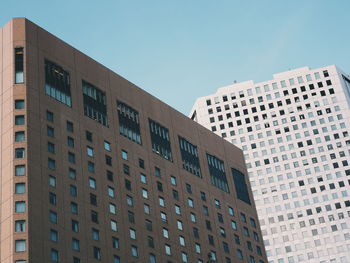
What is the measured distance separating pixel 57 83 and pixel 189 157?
26.6m

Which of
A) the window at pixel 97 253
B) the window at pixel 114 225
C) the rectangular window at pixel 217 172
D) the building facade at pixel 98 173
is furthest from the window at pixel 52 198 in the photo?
the rectangular window at pixel 217 172

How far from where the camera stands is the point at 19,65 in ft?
291

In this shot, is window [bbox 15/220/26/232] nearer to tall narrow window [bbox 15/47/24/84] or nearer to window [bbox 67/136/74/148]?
window [bbox 67/136/74/148]

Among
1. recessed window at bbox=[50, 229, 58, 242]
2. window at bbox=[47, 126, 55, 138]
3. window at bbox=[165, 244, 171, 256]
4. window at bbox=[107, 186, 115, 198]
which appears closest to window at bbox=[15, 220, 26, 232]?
recessed window at bbox=[50, 229, 58, 242]

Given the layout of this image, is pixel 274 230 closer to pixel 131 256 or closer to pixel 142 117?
pixel 142 117

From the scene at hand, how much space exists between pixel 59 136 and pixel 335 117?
97.3 metres

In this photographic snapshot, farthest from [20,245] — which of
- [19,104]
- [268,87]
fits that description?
[268,87]

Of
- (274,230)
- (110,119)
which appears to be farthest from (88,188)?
(274,230)

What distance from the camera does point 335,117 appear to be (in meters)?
170

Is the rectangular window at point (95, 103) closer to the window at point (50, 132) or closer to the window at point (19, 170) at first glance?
the window at point (50, 132)

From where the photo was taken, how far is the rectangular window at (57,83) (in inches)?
3563

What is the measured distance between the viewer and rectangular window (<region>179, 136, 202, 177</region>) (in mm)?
108562

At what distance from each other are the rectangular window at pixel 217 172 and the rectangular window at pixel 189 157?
10.5ft

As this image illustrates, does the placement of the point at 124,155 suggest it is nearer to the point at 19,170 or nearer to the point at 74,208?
the point at 74,208
